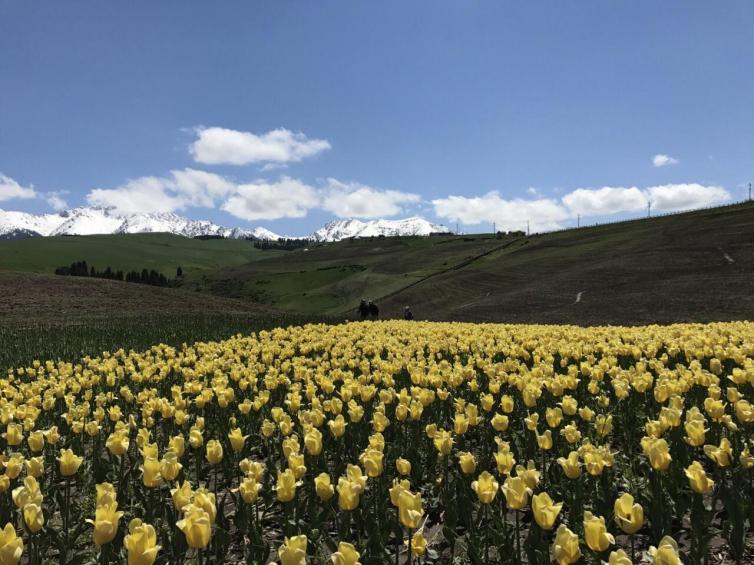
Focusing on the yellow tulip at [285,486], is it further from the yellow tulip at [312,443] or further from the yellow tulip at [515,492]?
the yellow tulip at [515,492]

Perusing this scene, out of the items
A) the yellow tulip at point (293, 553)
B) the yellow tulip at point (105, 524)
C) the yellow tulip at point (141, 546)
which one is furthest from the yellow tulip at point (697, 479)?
the yellow tulip at point (105, 524)

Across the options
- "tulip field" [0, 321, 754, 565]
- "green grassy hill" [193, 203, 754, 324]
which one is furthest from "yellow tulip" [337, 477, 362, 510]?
"green grassy hill" [193, 203, 754, 324]

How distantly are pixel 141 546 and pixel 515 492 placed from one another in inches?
97.9

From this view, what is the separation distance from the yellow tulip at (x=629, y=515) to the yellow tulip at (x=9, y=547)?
11.9 feet

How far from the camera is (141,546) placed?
313 centimetres

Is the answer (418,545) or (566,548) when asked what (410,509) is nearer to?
(418,545)

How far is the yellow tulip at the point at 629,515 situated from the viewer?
3312mm

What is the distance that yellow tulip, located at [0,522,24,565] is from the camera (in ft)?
10.1

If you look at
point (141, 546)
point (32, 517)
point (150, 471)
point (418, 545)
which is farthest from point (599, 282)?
point (141, 546)

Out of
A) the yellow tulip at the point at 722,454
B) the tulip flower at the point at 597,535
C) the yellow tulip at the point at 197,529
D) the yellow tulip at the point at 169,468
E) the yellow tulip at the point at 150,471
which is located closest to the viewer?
the tulip flower at the point at 597,535

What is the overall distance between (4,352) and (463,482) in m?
20.3

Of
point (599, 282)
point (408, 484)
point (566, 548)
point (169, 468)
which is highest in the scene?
point (408, 484)

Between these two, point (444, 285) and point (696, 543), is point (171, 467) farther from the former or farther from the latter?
point (444, 285)

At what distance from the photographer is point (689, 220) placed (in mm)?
89938
